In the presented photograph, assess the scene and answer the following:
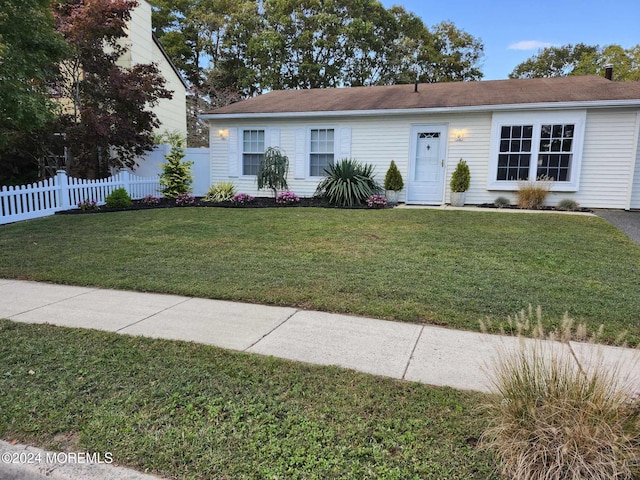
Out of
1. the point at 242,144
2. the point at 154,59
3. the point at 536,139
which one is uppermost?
the point at 154,59

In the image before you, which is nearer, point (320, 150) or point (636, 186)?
point (636, 186)

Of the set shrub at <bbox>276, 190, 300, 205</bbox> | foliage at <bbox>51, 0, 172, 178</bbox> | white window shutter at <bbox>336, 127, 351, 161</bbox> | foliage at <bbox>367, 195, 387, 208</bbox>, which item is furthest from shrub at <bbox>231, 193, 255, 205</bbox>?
foliage at <bbox>51, 0, 172, 178</bbox>

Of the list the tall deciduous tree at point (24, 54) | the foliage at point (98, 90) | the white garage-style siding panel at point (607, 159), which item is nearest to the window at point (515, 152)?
the white garage-style siding panel at point (607, 159)

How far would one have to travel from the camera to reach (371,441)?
2139 mm

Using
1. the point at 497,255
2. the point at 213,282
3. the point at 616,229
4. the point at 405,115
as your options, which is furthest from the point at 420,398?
the point at 405,115

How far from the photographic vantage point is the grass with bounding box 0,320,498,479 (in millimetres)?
1989

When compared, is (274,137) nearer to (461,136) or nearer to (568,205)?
(461,136)

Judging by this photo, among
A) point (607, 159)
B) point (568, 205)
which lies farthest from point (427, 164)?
point (607, 159)

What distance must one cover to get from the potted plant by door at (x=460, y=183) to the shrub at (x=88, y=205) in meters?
9.51

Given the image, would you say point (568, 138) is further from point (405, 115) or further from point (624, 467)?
point (624, 467)

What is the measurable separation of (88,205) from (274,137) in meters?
5.71

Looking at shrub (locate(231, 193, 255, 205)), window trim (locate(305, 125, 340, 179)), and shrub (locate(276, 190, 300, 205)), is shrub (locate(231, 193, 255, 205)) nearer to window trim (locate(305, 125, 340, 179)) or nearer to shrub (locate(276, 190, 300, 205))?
shrub (locate(276, 190, 300, 205))

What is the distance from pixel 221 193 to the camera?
12.7 meters

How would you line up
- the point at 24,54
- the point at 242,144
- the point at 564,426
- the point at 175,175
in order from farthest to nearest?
the point at 242,144 → the point at 175,175 → the point at 24,54 → the point at 564,426
